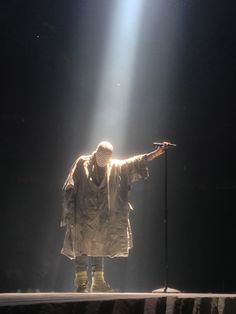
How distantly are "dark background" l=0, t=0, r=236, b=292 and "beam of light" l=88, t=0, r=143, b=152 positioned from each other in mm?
109

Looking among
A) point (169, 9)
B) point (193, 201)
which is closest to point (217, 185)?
point (193, 201)

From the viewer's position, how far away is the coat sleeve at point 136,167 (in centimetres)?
562

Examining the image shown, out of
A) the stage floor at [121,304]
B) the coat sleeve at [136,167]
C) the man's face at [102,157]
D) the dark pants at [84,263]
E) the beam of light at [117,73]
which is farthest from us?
the beam of light at [117,73]

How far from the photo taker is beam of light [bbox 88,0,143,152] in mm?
8180

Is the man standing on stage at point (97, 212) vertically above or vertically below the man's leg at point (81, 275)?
above

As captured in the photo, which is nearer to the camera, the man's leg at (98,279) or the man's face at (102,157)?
the man's leg at (98,279)

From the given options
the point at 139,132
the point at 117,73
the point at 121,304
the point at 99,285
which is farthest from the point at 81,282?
the point at 117,73

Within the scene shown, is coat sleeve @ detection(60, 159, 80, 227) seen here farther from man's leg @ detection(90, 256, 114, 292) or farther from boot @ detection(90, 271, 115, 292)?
boot @ detection(90, 271, 115, 292)

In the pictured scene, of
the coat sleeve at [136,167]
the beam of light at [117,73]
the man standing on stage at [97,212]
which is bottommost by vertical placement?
the man standing on stage at [97,212]

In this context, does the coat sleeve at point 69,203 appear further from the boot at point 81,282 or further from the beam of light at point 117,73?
the beam of light at point 117,73

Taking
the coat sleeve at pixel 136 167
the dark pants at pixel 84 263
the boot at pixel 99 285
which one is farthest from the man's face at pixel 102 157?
the boot at pixel 99 285

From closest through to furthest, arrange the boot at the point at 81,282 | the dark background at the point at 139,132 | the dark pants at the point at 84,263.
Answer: the boot at the point at 81,282
the dark pants at the point at 84,263
the dark background at the point at 139,132

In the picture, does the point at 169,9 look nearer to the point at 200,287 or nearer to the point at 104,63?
the point at 104,63

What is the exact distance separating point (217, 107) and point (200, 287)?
2.32 meters
